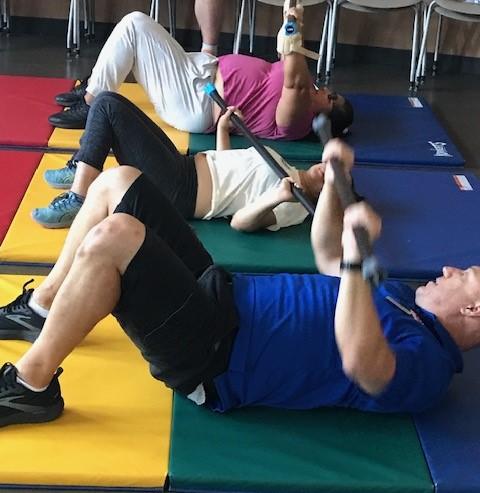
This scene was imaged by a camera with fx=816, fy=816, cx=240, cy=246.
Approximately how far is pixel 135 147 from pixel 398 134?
194 cm

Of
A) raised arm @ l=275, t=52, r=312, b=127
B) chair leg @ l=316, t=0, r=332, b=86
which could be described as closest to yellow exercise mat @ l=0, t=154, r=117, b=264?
raised arm @ l=275, t=52, r=312, b=127

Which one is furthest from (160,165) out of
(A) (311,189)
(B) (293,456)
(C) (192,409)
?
(B) (293,456)

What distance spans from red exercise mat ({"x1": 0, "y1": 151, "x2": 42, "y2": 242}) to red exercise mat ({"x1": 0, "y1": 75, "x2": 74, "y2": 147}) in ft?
0.59

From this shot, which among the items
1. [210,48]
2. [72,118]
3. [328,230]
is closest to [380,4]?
[210,48]

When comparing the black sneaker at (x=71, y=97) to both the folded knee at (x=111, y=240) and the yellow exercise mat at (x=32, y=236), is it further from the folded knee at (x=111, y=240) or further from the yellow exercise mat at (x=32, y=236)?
the folded knee at (x=111, y=240)

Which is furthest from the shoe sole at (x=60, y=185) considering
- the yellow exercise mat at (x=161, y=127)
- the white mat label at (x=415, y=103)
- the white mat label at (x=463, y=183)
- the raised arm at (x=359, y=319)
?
the white mat label at (x=415, y=103)

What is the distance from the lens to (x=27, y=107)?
4.49 m

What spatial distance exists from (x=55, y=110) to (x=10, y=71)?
3.34ft

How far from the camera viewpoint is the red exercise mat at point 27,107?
13.5 feet

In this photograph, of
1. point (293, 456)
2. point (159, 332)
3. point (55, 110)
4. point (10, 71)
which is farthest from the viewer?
point (10, 71)

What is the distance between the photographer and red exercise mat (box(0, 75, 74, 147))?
411 cm

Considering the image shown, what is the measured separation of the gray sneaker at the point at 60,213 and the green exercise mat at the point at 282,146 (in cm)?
92

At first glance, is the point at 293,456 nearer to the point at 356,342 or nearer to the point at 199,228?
the point at 356,342

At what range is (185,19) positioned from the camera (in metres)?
6.38
